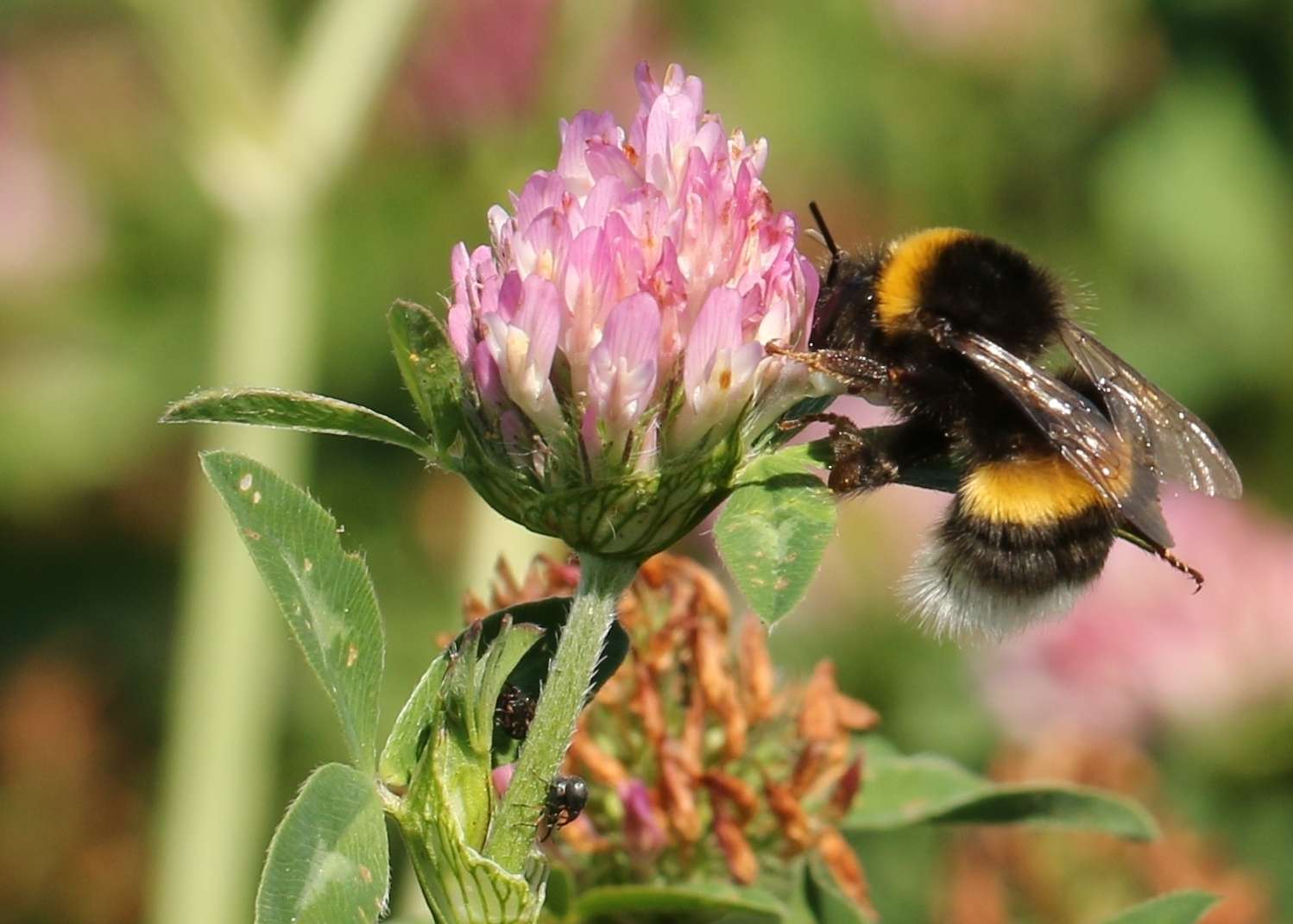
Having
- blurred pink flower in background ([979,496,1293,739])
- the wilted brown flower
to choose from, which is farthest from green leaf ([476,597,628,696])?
blurred pink flower in background ([979,496,1293,739])

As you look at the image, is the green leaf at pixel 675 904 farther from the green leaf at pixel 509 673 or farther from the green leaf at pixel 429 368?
the green leaf at pixel 429 368

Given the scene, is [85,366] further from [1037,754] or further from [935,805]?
[935,805]

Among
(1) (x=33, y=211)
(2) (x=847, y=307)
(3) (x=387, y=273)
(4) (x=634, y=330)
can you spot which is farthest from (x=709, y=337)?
(1) (x=33, y=211)

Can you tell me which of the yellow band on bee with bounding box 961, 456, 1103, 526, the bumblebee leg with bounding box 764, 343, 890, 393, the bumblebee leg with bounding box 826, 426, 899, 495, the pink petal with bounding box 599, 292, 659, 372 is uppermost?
the pink petal with bounding box 599, 292, 659, 372

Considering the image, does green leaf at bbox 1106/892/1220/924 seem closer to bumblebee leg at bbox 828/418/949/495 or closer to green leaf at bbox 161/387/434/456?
bumblebee leg at bbox 828/418/949/495

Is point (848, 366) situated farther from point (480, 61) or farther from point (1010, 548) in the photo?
point (480, 61)

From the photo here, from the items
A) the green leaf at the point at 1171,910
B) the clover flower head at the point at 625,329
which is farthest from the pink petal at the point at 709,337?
the green leaf at the point at 1171,910
